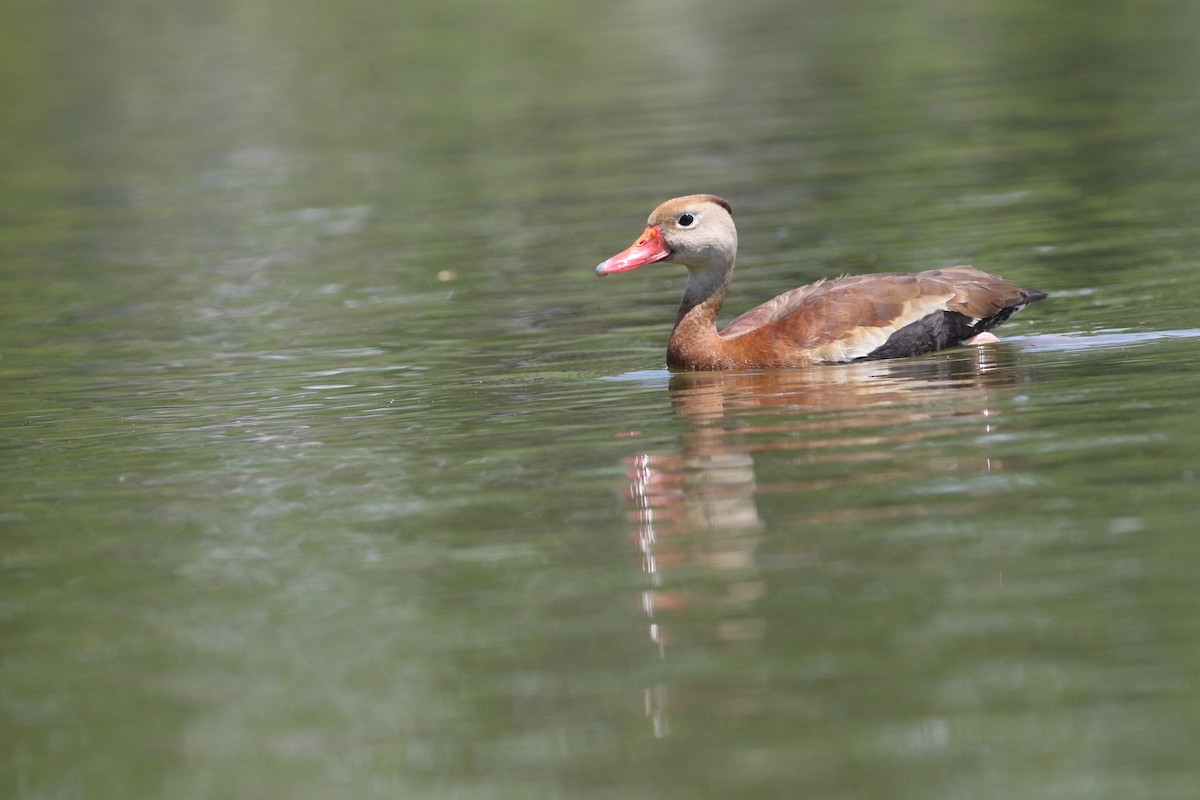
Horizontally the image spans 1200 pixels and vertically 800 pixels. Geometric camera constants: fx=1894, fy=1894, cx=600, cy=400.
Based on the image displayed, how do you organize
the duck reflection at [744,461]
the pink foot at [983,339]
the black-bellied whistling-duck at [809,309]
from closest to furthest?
the duck reflection at [744,461], the black-bellied whistling-duck at [809,309], the pink foot at [983,339]

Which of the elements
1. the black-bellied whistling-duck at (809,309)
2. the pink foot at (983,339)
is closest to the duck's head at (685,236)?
the black-bellied whistling-duck at (809,309)

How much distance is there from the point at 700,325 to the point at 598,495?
3503 mm

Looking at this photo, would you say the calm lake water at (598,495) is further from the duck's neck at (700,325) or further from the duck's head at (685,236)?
the duck's head at (685,236)

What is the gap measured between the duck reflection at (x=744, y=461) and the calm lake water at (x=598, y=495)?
31mm

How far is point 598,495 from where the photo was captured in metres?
8.48

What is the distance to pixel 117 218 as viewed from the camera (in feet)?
73.7

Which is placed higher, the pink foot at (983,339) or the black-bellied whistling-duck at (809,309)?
the black-bellied whistling-duck at (809,309)

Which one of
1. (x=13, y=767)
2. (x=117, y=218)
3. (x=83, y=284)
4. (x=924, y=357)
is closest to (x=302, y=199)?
(x=117, y=218)

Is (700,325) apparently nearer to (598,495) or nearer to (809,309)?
(809,309)

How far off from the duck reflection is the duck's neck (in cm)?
12

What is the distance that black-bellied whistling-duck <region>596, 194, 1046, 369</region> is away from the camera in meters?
11.4

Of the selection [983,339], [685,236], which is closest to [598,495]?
[685,236]

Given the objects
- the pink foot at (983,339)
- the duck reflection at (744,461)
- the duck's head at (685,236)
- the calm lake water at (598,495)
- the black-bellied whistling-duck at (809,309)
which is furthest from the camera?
the pink foot at (983,339)

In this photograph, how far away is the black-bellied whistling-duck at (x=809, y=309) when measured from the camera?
11.4 metres
